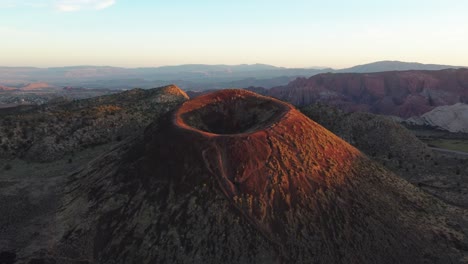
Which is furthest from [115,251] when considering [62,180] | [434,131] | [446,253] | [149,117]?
[434,131]

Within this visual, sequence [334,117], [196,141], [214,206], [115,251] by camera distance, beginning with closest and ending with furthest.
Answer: [115,251] → [214,206] → [196,141] → [334,117]

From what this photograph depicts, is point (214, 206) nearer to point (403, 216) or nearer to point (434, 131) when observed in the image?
point (403, 216)

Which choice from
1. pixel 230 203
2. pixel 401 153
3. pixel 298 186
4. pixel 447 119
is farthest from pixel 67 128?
pixel 447 119

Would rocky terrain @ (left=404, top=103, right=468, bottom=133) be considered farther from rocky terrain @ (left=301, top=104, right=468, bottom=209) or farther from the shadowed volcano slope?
the shadowed volcano slope

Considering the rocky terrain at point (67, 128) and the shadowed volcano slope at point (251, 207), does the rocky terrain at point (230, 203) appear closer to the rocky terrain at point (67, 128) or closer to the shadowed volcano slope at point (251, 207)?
the shadowed volcano slope at point (251, 207)

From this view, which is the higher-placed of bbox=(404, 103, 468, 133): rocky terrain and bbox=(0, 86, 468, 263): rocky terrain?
bbox=(0, 86, 468, 263): rocky terrain

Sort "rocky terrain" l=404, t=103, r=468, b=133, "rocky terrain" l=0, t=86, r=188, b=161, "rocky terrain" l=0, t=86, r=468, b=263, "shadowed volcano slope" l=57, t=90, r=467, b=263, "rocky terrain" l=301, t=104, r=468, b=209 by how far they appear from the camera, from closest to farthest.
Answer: "shadowed volcano slope" l=57, t=90, r=467, b=263, "rocky terrain" l=0, t=86, r=468, b=263, "rocky terrain" l=301, t=104, r=468, b=209, "rocky terrain" l=0, t=86, r=188, b=161, "rocky terrain" l=404, t=103, r=468, b=133

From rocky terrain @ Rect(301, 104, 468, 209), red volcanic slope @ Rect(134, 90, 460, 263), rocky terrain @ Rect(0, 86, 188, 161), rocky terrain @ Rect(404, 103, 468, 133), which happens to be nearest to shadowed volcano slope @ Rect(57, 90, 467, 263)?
red volcanic slope @ Rect(134, 90, 460, 263)
